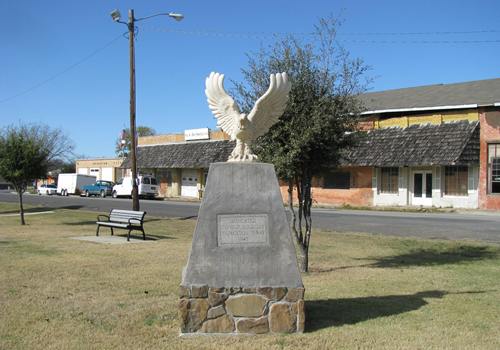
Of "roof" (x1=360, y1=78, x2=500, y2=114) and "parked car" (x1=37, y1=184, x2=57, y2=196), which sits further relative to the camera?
"parked car" (x1=37, y1=184, x2=57, y2=196)

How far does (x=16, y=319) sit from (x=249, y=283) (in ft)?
9.17

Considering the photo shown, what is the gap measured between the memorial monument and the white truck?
5158cm

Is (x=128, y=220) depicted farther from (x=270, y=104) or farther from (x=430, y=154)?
(x=430, y=154)

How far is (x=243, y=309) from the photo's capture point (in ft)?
19.9

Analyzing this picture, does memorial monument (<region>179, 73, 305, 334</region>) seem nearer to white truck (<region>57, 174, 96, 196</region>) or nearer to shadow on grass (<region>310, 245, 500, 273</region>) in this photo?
shadow on grass (<region>310, 245, 500, 273</region>)

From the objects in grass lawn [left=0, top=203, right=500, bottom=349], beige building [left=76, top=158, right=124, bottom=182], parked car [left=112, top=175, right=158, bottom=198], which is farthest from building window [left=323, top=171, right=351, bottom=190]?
beige building [left=76, top=158, right=124, bottom=182]

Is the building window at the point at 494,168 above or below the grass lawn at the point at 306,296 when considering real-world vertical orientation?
above

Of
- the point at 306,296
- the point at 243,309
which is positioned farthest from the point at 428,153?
the point at 243,309

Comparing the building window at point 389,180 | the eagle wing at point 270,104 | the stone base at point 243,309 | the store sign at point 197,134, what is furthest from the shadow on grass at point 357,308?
the store sign at point 197,134

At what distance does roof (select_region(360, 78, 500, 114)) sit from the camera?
99.8 feet

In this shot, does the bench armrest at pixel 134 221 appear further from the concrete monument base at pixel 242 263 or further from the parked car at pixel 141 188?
the parked car at pixel 141 188

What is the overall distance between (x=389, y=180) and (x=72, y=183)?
34756mm

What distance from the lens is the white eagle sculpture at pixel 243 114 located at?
6.85 m

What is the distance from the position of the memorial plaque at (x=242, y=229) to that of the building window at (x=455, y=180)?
25.8 m
